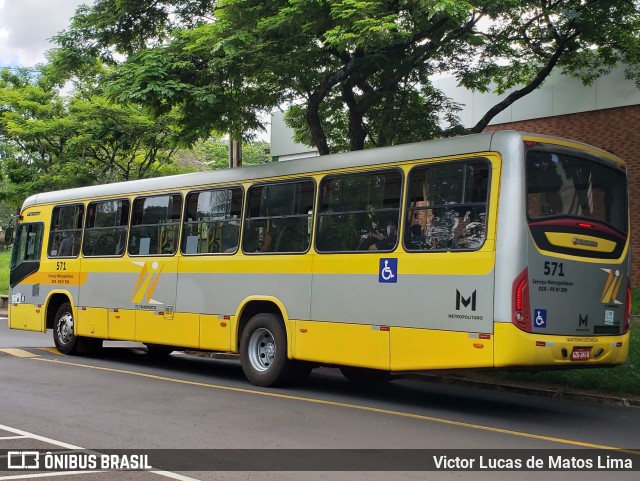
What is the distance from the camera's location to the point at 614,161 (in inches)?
414

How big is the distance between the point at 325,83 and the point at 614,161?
628 cm

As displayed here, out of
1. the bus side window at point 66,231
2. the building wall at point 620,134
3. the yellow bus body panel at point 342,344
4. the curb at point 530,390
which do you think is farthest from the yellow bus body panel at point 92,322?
the building wall at point 620,134

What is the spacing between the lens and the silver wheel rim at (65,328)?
1623 centimetres

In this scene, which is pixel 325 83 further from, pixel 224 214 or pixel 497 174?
pixel 497 174

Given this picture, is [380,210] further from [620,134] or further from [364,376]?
[620,134]

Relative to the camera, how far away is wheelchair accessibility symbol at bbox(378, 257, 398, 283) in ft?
33.6

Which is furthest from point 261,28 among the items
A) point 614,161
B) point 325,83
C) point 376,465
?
point 376,465

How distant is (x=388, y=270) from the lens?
33.9ft

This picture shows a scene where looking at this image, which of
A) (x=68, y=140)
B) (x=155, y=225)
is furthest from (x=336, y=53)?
(x=68, y=140)

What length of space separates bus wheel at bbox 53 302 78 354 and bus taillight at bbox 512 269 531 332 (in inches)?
398

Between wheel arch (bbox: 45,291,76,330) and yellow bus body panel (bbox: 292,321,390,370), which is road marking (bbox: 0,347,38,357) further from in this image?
yellow bus body panel (bbox: 292,321,390,370)

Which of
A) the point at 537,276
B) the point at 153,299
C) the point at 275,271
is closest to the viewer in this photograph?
the point at 537,276

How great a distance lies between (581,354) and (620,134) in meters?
12.5

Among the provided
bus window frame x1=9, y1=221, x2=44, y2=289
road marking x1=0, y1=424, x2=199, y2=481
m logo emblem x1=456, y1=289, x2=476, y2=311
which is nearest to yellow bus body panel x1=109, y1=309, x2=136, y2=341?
bus window frame x1=9, y1=221, x2=44, y2=289
